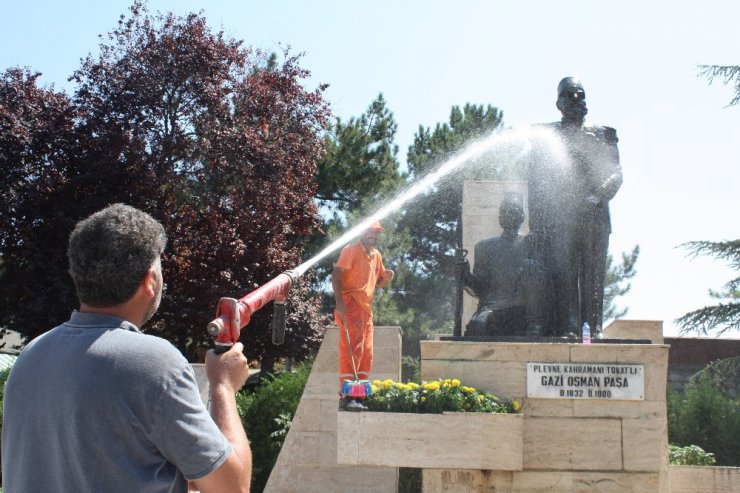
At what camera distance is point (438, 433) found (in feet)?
23.7

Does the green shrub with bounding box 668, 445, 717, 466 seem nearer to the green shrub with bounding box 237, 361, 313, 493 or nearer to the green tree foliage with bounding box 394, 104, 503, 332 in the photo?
the green shrub with bounding box 237, 361, 313, 493

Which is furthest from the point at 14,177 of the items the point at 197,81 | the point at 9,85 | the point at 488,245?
the point at 488,245

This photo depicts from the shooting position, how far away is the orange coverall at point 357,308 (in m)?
9.98

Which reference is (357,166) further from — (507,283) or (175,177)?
(507,283)

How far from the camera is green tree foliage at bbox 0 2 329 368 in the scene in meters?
16.4

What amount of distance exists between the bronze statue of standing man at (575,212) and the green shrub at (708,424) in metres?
4.87

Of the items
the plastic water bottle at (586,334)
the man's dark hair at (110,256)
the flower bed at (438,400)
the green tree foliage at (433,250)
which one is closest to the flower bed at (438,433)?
the flower bed at (438,400)

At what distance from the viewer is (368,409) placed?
7566mm

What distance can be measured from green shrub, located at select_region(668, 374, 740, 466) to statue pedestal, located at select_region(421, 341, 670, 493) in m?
5.42

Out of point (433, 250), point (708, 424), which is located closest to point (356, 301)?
point (708, 424)

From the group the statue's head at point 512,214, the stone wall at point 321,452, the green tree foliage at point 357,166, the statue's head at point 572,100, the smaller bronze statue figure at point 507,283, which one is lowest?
the stone wall at point 321,452

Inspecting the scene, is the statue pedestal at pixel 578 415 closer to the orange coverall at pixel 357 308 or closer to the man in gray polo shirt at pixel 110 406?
the orange coverall at pixel 357 308

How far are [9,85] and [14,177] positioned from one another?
6.59 ft

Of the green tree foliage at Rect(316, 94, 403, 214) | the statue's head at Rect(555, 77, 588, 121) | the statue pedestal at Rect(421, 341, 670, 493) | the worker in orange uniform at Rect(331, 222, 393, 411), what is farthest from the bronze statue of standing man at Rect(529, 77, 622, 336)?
the green tree foliage at Rect(316, 94, 403, 214)
